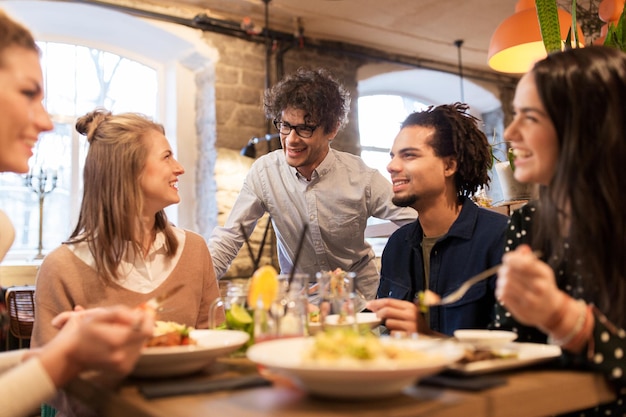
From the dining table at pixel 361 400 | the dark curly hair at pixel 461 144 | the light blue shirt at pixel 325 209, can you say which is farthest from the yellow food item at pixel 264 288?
the light blue shirt at pixel 325 209

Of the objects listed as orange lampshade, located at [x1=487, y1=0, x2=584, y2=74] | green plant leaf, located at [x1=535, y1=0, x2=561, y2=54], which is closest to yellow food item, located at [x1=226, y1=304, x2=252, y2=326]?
green plant leaf, located at [x1=535, y1=0, x2=561, y2=54]

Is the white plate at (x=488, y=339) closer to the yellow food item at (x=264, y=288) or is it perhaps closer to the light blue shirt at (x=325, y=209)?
the yellow food item at (x=264, y=288)

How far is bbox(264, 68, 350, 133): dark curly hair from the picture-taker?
292 centimetres

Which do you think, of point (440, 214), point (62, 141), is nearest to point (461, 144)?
point (440, 214)

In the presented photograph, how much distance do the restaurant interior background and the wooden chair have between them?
105 centimetres

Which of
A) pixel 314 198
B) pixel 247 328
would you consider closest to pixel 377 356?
pixel 247 328

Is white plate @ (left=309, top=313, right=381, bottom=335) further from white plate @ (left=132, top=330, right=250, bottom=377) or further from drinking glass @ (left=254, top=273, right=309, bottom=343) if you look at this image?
white plate @ (left=132, top=330, right=250, bottom=377)

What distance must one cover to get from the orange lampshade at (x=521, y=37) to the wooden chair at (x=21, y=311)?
3.31 meters

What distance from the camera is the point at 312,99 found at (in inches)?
116

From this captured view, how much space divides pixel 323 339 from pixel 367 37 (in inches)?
223

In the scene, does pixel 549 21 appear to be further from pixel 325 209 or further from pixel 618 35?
pixel 325 209

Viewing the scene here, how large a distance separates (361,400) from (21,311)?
12.6 ft

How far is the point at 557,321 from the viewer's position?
107cm

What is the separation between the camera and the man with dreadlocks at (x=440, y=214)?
6.20 ft
